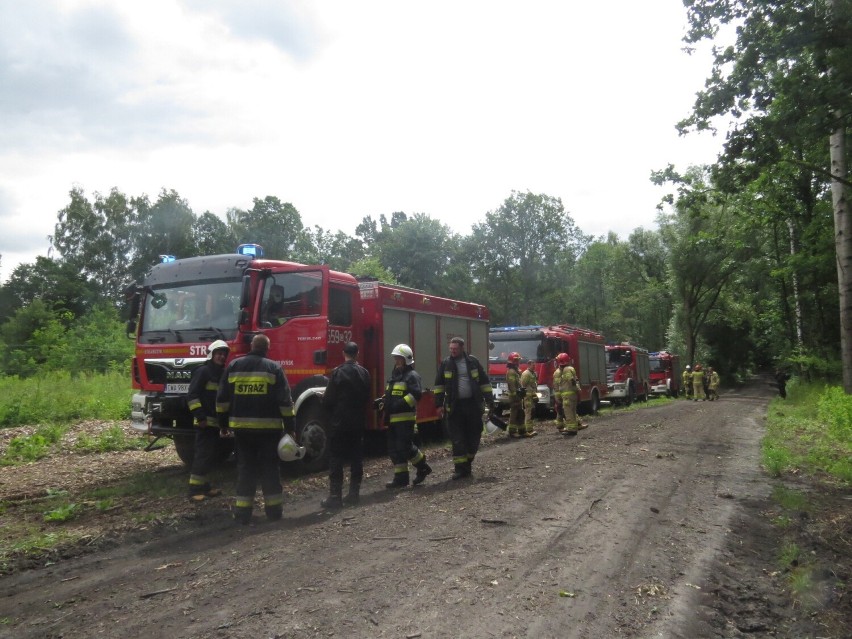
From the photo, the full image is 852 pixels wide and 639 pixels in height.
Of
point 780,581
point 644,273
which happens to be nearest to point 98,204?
point 644,273

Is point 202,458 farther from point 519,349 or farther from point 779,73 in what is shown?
point 519,349

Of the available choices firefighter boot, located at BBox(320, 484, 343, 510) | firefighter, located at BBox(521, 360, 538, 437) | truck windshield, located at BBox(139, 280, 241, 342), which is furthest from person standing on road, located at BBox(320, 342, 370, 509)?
firefighter, located at BBox(521, 360, 538, 437)

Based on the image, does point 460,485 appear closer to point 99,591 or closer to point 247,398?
point 247,398

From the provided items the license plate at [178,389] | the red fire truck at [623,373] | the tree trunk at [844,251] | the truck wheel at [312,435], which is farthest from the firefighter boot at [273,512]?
the red fire truck at [623,373]

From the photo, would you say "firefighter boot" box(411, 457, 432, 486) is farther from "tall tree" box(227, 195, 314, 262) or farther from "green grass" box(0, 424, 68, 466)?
"tall tree" box(227, 195, 314, 262)

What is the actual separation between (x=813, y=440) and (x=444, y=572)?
36.3ft

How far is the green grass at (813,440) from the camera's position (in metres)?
9.45

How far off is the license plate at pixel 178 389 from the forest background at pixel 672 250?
8839mm

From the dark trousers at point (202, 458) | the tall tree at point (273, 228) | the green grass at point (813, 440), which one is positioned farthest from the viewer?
the tall tree at point (273, 228)

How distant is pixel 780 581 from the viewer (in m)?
4.68

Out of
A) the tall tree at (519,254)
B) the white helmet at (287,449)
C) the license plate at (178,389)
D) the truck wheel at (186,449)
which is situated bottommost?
the truck wheel at (186,449)

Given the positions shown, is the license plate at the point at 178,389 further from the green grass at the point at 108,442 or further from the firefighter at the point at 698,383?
the firefighter at the point at 698,383

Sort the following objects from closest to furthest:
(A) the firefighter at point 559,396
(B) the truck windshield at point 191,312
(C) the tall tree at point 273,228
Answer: (B) the truck windshield at point 191,312 < (A) the firefighter at point 559,396 < (C) the tall tree at point 273,228

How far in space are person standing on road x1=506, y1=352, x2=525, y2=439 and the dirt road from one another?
574 cm
